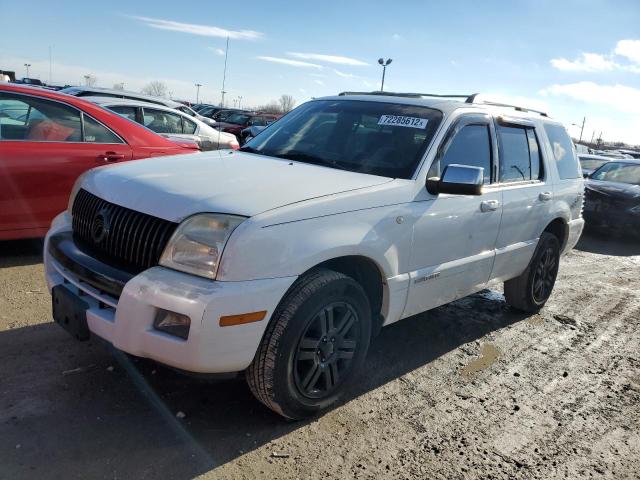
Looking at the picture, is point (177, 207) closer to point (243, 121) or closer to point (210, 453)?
point (210, 453)

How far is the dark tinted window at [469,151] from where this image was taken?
3.64 meters

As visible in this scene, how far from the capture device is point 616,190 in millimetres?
10000

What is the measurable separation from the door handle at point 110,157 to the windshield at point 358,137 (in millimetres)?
1785

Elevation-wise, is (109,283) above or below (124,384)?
above

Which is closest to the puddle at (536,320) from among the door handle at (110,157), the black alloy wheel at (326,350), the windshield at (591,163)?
the black alloy wheel at (326,350)

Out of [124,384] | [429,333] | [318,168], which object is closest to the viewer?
[124,384]

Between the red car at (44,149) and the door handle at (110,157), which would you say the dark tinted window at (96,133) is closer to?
the red car at (44,149)

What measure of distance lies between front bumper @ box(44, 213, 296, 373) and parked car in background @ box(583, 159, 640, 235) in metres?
9.11

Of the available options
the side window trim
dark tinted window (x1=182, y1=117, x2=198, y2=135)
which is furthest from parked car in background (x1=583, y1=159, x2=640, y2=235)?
dark tinted window (x1=182, y1=117, x2=198, y2=135)

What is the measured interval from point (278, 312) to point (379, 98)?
2.20m

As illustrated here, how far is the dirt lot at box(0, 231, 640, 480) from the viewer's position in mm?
2656

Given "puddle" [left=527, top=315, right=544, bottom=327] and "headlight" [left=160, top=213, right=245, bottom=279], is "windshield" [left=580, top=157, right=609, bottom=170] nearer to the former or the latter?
"puddle" [left=527, top=315, right=544, bottom=327]

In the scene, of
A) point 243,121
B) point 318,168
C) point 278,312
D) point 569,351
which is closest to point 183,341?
point 278,312

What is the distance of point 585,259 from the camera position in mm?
8211
